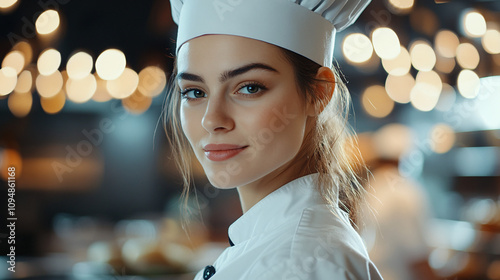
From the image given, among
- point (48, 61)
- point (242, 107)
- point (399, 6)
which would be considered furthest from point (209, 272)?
point (399, 6)

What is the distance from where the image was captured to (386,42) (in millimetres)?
2461

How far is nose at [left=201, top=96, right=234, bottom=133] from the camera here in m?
0.69

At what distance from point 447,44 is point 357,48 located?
1064 millimetres

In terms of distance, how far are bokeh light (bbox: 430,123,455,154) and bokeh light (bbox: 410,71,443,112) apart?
0.30 metres

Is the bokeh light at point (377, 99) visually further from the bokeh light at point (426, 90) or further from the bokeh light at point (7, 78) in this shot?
the bokeh light at point (7, 78)

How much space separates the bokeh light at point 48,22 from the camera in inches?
67.1

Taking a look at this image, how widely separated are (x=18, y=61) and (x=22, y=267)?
0.80 m

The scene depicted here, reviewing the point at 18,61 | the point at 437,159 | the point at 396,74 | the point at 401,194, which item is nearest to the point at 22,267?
the point at 18,61

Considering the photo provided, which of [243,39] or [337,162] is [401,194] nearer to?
[337,162]

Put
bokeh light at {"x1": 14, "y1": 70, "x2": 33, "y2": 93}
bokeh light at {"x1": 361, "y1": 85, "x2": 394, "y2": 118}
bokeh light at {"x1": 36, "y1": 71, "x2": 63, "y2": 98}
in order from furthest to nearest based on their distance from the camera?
bokeh light at {"x1": 361, "y1": 85, "x2": 394, "y2": 118}, bokeh light at {"x1": 36, "y1": 71, "x2": 63, "y2": 98}, bokeh light at {"x1": 14, "y1": 70, "x2": 33, "y2": 93}

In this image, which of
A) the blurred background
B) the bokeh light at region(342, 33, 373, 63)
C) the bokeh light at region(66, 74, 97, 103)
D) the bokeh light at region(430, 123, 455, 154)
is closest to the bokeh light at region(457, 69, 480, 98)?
the blurred background

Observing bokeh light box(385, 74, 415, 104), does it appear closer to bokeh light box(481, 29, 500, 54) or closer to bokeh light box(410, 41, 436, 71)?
bokeh light box(410, 41, 436, 71)

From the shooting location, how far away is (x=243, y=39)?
0.71 metres

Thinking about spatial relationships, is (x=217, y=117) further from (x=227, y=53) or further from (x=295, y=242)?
(x=295, y=242)
